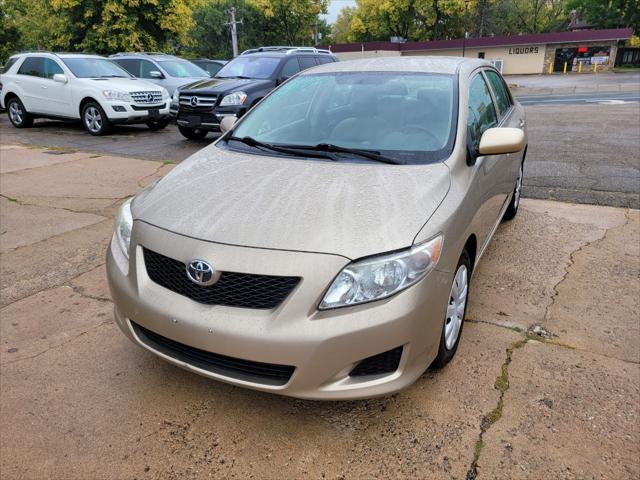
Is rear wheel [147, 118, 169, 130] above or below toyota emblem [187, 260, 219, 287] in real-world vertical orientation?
below

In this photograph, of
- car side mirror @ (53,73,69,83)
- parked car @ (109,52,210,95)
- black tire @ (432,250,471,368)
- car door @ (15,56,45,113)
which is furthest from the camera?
parked car @ (109,52,210,95)

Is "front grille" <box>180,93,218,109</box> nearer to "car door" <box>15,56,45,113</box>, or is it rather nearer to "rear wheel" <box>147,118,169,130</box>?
"rear wheel" <box>147,118,169,130</box>

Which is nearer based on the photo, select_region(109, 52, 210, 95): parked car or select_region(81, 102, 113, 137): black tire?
select_region(81, 102, 113, 137): black tire

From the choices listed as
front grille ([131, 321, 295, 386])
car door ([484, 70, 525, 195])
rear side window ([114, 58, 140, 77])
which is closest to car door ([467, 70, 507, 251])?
car door ([484, 70, 525, 195])

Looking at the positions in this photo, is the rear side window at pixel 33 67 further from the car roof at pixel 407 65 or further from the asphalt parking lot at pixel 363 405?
the car roof at pixel 407 65

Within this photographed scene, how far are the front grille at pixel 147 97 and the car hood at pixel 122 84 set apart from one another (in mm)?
91

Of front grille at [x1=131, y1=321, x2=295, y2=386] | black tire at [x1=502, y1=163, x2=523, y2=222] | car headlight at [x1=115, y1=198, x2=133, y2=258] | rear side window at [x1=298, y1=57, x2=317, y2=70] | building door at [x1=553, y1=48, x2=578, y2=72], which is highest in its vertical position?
rear side window at [x1=298, y1=57, x2=317, y2=70]

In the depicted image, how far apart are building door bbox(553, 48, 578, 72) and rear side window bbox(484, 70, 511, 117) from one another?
52664mm

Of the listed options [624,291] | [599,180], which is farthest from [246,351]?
[599,180]

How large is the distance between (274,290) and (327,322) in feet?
0.86

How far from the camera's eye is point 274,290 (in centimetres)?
210

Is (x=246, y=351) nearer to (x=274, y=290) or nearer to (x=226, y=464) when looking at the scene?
(x=274, y=290)

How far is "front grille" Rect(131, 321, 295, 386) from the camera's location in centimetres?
214

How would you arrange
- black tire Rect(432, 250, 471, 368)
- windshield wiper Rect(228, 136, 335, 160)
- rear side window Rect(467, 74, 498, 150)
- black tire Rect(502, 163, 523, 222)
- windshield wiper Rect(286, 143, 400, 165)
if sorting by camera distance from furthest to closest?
black tire Rect(502, 163, 523, 222) → rear side window Rect(467, 74, 498, 150) → windshield wiper Rect(228, 136, 335, 160) → windshield wiper Rect(286, 143, 400, 165) → black tire Rect(432, 250, 471, 368)
